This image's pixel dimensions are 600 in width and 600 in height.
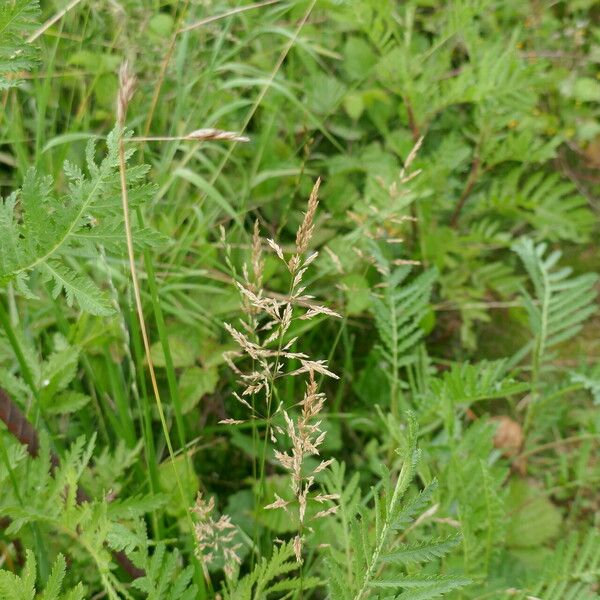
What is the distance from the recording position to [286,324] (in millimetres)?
869

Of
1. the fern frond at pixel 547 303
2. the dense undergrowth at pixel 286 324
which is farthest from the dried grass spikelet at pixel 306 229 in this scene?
the fern frond at pixel 547 303

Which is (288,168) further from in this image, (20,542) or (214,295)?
(20,542)

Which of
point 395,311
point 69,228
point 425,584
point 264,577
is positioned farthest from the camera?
point 395,311

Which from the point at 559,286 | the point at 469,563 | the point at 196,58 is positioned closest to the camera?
the point at 469,563

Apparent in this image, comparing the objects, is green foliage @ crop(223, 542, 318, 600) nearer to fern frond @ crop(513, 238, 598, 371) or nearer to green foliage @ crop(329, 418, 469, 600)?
green foliage @ crop(329, 418, 469, 600)

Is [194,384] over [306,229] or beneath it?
beneath

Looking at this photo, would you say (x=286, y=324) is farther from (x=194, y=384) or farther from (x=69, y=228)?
(x=194, y=384)

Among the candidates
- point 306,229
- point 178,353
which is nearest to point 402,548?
point 306,229

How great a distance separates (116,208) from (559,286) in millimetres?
1054

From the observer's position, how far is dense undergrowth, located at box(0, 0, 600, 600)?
88 cm

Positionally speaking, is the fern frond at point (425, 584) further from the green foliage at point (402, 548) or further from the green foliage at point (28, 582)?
the green foliage at point (28, 582)

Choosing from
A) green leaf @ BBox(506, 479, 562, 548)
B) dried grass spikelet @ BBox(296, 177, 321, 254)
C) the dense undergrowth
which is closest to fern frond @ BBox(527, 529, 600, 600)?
the dense undergrowth

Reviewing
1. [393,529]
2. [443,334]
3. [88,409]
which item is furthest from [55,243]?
[443,334]

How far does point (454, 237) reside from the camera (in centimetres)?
185
